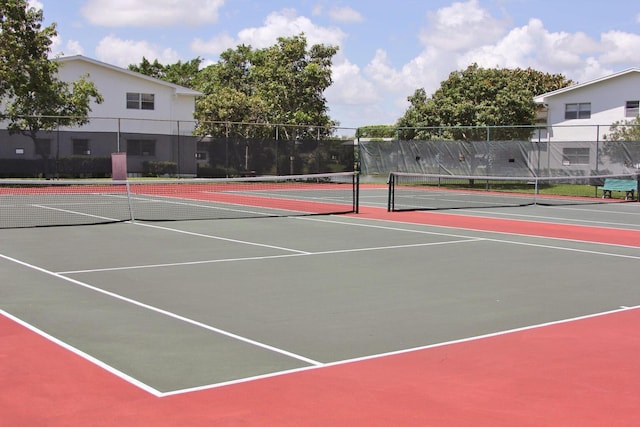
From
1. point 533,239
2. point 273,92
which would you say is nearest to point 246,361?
point 533,239

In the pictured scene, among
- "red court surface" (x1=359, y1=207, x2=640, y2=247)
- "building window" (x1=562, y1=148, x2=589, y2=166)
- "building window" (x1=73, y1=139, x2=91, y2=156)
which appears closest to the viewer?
"red court surface" (x1=359, y1=207, x2=640, y2=247)

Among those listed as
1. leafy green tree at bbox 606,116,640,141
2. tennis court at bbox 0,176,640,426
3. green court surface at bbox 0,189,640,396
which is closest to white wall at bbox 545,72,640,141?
leafy green tree at bbox 606,116,640,141

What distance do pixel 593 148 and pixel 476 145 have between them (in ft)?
17.3

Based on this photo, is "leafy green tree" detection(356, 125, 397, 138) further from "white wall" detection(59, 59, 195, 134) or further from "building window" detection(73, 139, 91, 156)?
"building window" detection(73, 139, 91, 156)

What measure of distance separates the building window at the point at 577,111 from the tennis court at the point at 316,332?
32.9 m

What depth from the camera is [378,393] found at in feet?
16.4

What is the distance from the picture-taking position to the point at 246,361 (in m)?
5.73

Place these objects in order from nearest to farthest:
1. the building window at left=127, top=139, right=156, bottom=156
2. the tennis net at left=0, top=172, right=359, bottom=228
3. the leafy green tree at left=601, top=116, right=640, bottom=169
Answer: the tennis net at left=0, top=172, right=359, bottom=228
the leafy green tree at left=601, top=116, right=640, bottom=169
the building window at left=127, top=139, right=156, bottom=156

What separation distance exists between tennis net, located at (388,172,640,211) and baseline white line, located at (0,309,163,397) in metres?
14.7

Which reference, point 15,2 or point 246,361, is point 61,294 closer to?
point 246,361

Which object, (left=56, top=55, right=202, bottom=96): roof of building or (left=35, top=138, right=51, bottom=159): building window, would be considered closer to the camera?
(left=35, top=138, right=51, bottom=159): building window

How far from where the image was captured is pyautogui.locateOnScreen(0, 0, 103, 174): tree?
101ft

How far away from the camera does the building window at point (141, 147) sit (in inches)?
1364

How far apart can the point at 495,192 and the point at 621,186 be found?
19.4 ft
